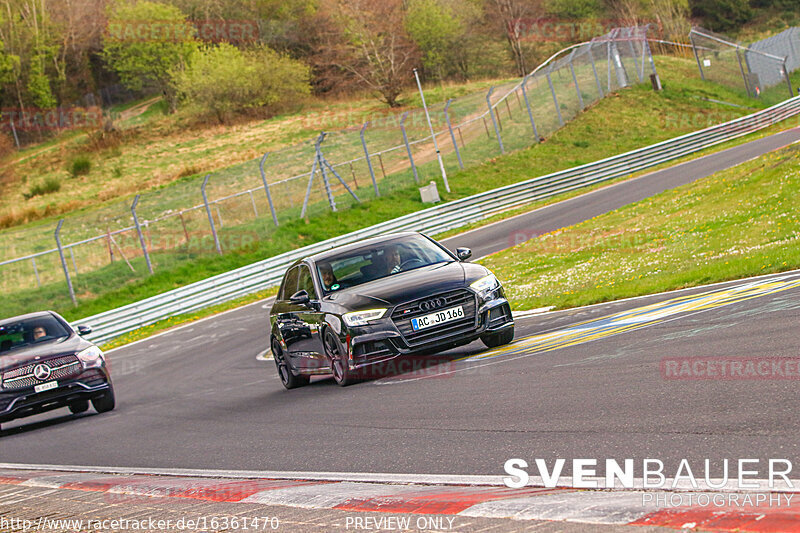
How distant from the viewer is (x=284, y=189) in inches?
1531

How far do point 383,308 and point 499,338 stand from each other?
1.74m

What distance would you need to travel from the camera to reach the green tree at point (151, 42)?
92.6 m

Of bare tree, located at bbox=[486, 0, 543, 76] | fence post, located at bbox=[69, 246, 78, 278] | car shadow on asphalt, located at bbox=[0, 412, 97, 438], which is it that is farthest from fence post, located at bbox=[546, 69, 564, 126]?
bare tree, located at bbox=[486, 0, 543, 76]

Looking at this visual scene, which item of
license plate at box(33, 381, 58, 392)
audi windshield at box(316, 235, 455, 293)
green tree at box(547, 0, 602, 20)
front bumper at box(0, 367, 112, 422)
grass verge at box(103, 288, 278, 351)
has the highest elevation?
green tree at box(547, 0, 602, 20)

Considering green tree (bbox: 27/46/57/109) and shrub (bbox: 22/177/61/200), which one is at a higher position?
green tree (bbox: 27/46/57/109)

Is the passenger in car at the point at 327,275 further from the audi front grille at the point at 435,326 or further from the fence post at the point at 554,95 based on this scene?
the fence post at the point at 554,95

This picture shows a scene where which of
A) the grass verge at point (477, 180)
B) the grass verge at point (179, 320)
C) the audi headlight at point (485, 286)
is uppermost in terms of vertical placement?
the audi headlight at point (485, 286)

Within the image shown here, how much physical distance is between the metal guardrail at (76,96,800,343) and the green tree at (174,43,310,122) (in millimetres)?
46758

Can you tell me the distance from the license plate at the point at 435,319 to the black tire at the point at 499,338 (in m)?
0.79

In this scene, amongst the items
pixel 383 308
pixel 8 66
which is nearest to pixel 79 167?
pixel 8 66

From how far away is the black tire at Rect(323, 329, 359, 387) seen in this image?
10.7 meters

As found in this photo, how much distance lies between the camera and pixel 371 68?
3014 inches

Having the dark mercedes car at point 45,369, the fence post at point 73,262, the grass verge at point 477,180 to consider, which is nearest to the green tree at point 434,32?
the grass verge at point 477,180

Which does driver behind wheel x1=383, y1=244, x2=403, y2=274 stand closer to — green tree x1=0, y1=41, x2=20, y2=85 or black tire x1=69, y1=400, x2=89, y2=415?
black tire x1=69, y1=400, x2=89, y2=415
